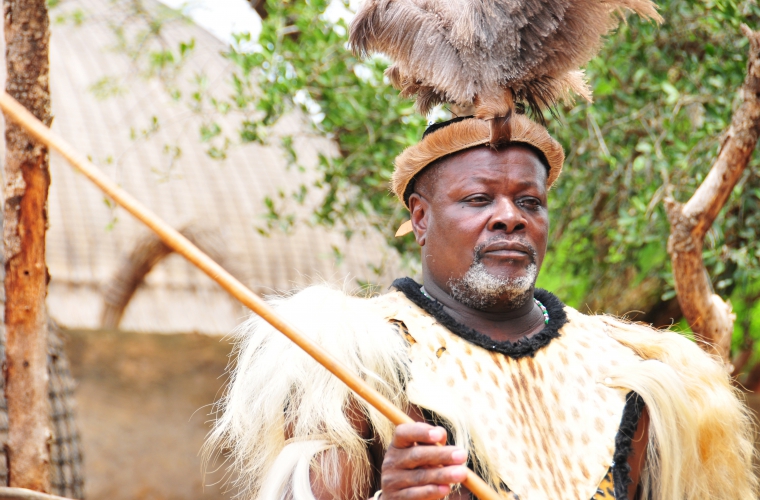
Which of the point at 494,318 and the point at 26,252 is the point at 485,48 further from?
the point at 26,252

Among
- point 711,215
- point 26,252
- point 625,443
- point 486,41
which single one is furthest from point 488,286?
point 26,252

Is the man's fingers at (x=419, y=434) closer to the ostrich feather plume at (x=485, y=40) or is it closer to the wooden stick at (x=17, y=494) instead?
the ostrich feather plume at (x=485, y=40)

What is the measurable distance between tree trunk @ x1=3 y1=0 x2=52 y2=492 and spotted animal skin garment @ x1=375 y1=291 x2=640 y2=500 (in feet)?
3.99

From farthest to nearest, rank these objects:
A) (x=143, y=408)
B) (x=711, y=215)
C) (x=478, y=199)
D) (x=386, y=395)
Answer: (x=143, y=408) → (x=711, y=215) → (x=478, y=199) → (x=386, y=395)

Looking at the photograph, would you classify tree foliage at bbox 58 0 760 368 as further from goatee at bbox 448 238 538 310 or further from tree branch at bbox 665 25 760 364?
goatee at bbox 448 238 538 310

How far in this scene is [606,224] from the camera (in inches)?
204

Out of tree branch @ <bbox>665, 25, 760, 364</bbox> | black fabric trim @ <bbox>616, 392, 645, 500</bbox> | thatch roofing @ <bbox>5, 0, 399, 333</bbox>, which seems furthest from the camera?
thatch roofing @ <bbox>5, 0, 399, 333</bbox>

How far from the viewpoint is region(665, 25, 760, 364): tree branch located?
309 centimetres

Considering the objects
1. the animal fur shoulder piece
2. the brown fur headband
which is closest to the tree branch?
the animal fur shoulder piece

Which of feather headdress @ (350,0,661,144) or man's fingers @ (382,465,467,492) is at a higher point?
feather headdress @ (350,0,661,144)

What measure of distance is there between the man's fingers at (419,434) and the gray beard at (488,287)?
0.64 m

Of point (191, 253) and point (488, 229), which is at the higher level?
point (488, 229)

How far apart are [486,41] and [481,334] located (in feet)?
2.89

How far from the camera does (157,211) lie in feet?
24.5
